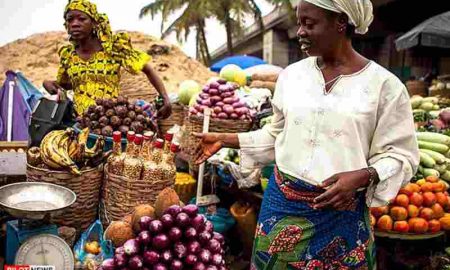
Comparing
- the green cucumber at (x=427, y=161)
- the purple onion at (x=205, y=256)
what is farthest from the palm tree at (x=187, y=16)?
the purple onion at (x=205, y=256)

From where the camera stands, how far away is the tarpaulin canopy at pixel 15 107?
15.2ft

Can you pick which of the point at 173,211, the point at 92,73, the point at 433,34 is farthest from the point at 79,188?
the point at 433,34

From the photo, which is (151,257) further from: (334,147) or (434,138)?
(434,138)

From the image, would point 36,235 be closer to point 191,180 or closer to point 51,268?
point 51,268

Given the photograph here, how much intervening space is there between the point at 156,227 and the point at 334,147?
690 mm

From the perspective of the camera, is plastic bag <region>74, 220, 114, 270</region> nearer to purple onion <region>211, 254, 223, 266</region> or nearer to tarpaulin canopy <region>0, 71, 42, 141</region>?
purple onion <region>211, 254, 223, 266</region>

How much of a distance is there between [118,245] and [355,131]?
1.00 meters

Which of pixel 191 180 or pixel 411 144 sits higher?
pixel 411 144

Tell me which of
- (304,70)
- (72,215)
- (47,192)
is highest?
(304,70)

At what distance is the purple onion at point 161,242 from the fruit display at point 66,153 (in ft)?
3.04

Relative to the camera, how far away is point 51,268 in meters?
1.80

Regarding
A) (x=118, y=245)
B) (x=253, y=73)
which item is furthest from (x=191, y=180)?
(x=253, y=73)

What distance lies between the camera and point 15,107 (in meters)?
4.73

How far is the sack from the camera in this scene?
9.77ft
